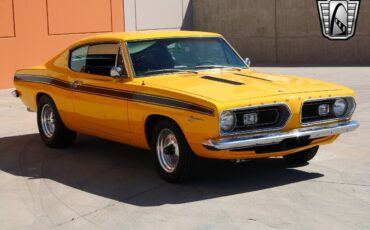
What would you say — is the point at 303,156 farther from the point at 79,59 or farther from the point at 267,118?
the point at 79,59

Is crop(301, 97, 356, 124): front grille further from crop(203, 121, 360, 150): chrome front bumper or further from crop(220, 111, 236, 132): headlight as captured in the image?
crop(220, 111, 236, 132): headlight

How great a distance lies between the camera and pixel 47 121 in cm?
920

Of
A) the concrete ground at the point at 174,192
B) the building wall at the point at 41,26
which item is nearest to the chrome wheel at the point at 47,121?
the concrete ground at the point at 174,192

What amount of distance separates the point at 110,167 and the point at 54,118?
1.40 m

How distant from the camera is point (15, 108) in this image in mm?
13133

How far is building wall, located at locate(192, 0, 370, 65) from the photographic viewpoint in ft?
67.8

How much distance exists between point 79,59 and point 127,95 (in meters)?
1.56

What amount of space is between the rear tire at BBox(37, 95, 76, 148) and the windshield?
5.51ft

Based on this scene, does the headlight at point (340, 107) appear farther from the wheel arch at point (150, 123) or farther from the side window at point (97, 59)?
the side window at point (97, 59)

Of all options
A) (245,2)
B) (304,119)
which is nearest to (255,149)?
(304,119)

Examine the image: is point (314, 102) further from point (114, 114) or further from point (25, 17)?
point (25, 17)

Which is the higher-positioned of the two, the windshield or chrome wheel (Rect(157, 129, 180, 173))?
the windshield

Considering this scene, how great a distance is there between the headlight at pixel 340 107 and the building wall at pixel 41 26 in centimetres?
1059

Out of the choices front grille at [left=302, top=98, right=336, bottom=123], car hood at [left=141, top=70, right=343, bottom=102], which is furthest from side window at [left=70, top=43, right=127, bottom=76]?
front grille at [left=302, top=98, right=336, bottom=123]
